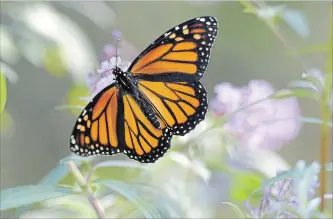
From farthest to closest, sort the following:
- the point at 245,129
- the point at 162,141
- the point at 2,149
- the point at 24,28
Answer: the point at 2,149 → the point at 24,28 → the point at 245,129 → the point at 162,141

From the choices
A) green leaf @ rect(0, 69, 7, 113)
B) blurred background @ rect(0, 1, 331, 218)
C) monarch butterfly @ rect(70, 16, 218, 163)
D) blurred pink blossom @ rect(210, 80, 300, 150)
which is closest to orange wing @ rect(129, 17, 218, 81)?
monarch butterfly @ rect(70, 16, 218, 163)

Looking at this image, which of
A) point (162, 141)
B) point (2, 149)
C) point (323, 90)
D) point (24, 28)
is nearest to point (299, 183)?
point (323, 90)

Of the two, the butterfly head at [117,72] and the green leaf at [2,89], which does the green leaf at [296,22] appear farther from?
the green leaf at [2,89]

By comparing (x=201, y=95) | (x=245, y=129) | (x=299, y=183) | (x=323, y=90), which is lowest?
(x=299, y=183)

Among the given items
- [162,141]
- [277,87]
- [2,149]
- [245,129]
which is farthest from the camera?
[277,87]

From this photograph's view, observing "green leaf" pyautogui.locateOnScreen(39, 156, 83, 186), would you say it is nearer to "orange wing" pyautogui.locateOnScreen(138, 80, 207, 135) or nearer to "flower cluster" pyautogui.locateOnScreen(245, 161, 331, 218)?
"orange wing" pyautogui.locateOnScreen(138, 80, 207, 135)

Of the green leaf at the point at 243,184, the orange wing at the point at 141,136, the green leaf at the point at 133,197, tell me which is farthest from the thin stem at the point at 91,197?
the green leaf at the point at 243,184

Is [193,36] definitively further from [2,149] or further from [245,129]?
[2,149]
